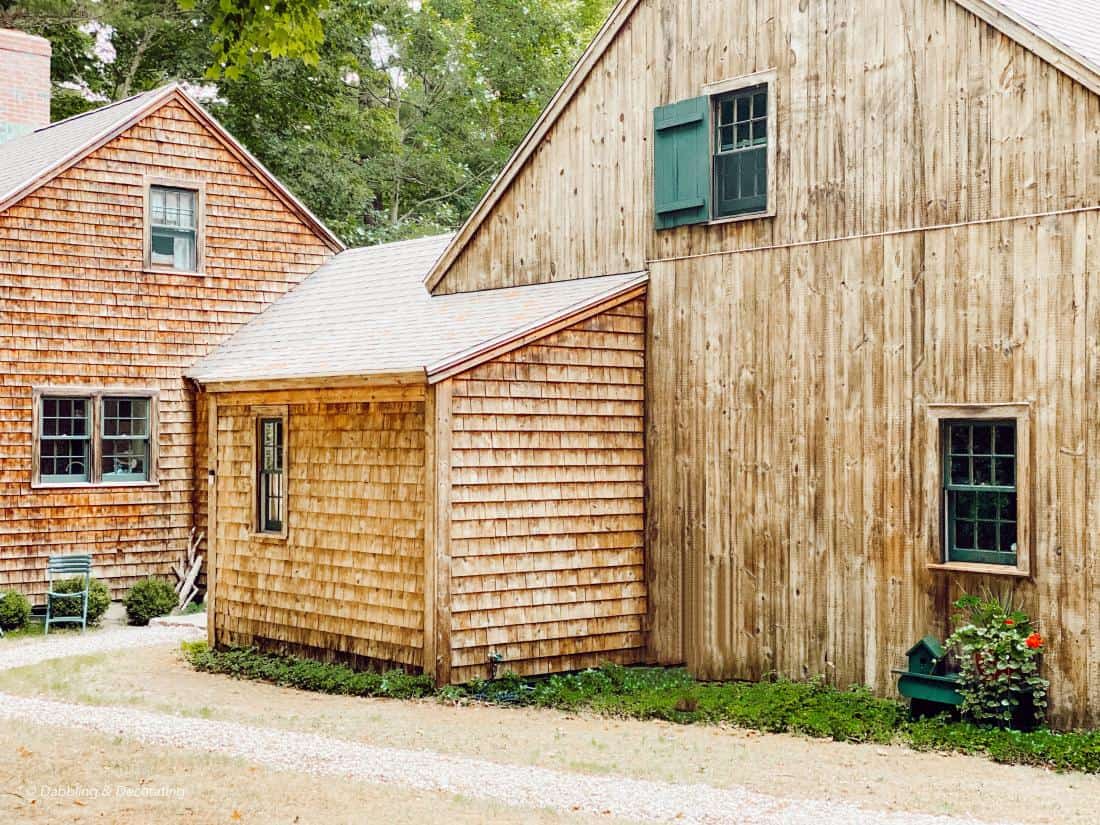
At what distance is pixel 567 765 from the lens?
33.0 feet

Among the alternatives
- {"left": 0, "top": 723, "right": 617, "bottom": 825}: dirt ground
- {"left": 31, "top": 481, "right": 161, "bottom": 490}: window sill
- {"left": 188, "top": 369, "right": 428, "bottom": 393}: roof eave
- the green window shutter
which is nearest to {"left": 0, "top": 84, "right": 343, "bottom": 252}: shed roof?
{"left": 31, "top": 481, "right": 161, "bottom": 490}: window sill

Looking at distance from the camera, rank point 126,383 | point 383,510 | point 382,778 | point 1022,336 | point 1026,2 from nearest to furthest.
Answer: point 382,778
point 1022,336
point 1026,2
point 383,510
point 126,383

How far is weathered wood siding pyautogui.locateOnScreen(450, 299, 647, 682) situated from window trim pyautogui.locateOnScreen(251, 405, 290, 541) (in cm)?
292

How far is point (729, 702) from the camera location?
1238 cm

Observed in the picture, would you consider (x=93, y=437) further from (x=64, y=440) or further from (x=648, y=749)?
(x=648, y=749)

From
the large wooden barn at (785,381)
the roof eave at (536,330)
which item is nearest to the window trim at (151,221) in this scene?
the large wooden barn at (785,381)

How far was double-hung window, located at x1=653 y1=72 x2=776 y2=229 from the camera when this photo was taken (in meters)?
13.4

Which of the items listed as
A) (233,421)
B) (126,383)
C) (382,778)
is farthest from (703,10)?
(126,383)

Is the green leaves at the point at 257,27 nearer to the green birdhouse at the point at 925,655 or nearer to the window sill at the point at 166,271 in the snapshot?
the green birdhouse at the point at 925,655

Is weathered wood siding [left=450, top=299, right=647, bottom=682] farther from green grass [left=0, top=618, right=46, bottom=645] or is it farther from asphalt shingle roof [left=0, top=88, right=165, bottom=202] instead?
asphalt shingle roof [left=0, top=88, right=165, bottom=202]

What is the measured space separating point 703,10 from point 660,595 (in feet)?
19.6

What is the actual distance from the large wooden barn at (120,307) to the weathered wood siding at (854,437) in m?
9.23

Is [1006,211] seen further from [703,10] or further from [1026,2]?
[703,10]

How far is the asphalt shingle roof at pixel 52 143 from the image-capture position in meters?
19.4
